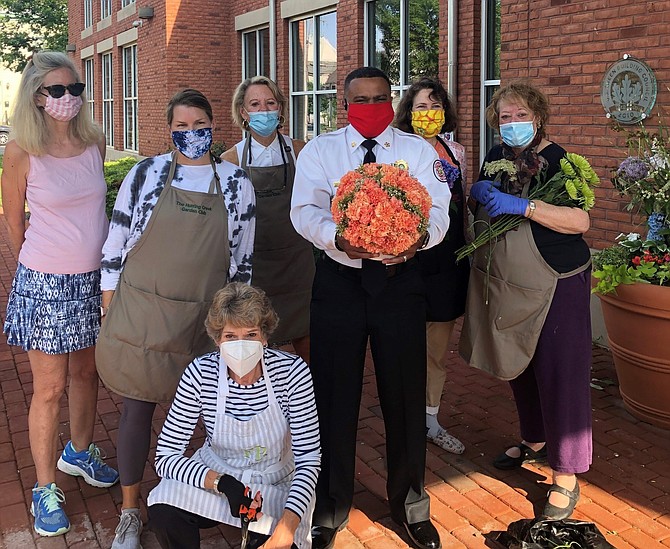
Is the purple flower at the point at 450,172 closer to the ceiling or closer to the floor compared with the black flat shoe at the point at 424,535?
closer to the ceiling

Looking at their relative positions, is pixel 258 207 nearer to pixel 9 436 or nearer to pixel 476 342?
pixel 476 342

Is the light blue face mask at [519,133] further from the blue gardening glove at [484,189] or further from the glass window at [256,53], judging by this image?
the glass window at [256,53]

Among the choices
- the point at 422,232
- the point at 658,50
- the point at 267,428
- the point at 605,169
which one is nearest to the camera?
the point at 422,232

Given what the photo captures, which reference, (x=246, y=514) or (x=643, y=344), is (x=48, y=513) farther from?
(x=643, y=344)

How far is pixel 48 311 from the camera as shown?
3605mm

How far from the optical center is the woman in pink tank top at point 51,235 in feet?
11.5

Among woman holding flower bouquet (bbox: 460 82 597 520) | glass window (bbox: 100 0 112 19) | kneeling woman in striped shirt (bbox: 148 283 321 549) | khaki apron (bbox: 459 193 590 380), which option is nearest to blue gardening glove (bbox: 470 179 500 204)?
woman holding flower bouquet (bbox: 460 82 597 520)

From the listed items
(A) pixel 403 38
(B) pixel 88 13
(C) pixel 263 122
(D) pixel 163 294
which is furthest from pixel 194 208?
(B) pixel 88 13

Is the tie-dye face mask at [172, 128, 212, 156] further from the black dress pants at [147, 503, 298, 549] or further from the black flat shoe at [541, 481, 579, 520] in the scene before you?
the black flat shoe at [541, 481, 579, 520]

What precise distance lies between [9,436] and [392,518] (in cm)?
265

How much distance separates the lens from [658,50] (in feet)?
19.2

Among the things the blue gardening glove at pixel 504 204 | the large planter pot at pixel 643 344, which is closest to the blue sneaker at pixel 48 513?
the blue gardening glove at pixel 504 204

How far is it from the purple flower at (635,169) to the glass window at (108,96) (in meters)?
20.0

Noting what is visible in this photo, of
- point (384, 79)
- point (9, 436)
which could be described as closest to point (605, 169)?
point (384, 79)
